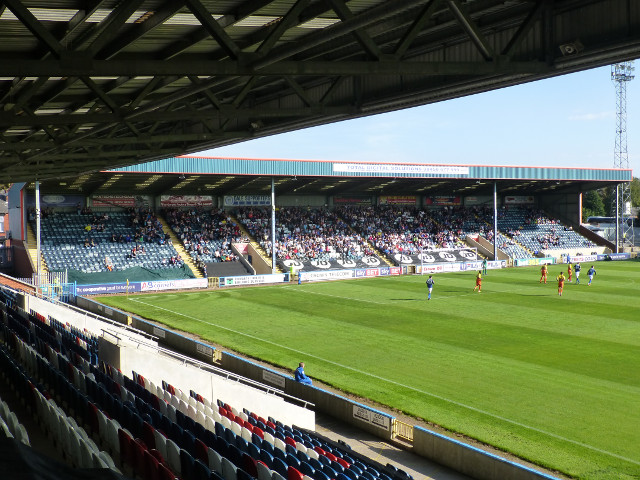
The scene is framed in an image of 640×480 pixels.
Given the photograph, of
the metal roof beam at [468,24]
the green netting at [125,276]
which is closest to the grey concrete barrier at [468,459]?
the metal roof beam at [468,24]

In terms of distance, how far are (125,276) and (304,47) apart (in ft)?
123

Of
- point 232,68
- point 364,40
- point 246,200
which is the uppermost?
point 246,200

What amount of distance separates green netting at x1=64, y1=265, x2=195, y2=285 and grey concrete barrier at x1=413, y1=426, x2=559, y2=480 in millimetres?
31252

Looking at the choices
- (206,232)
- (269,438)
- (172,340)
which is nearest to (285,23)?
(269,438)

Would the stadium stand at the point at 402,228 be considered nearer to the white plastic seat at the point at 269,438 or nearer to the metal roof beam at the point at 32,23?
the white plastic seat at the point at 269,438

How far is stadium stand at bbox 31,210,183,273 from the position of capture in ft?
140

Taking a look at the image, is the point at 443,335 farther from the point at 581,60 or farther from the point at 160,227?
the point at 160,227

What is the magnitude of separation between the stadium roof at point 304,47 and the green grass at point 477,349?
815 centimetres

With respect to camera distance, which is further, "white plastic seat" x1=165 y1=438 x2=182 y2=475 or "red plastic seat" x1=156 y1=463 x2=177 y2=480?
"white plastic seat" x1=165 y1=438 x2=182 y2=475

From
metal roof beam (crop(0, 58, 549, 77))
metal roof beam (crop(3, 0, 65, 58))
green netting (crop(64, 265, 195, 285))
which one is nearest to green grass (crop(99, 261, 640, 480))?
green netting (crop(64, 265, 195, 285))

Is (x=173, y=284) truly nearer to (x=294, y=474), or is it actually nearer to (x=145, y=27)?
(x=294, y=474)

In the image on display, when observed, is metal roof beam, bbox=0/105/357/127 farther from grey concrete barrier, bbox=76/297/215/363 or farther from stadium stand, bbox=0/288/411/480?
grey concrete barrier, bbox=76/297/215/363

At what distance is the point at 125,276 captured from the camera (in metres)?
40.9

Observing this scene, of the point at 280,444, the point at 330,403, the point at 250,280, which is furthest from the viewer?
the point at 250,280
